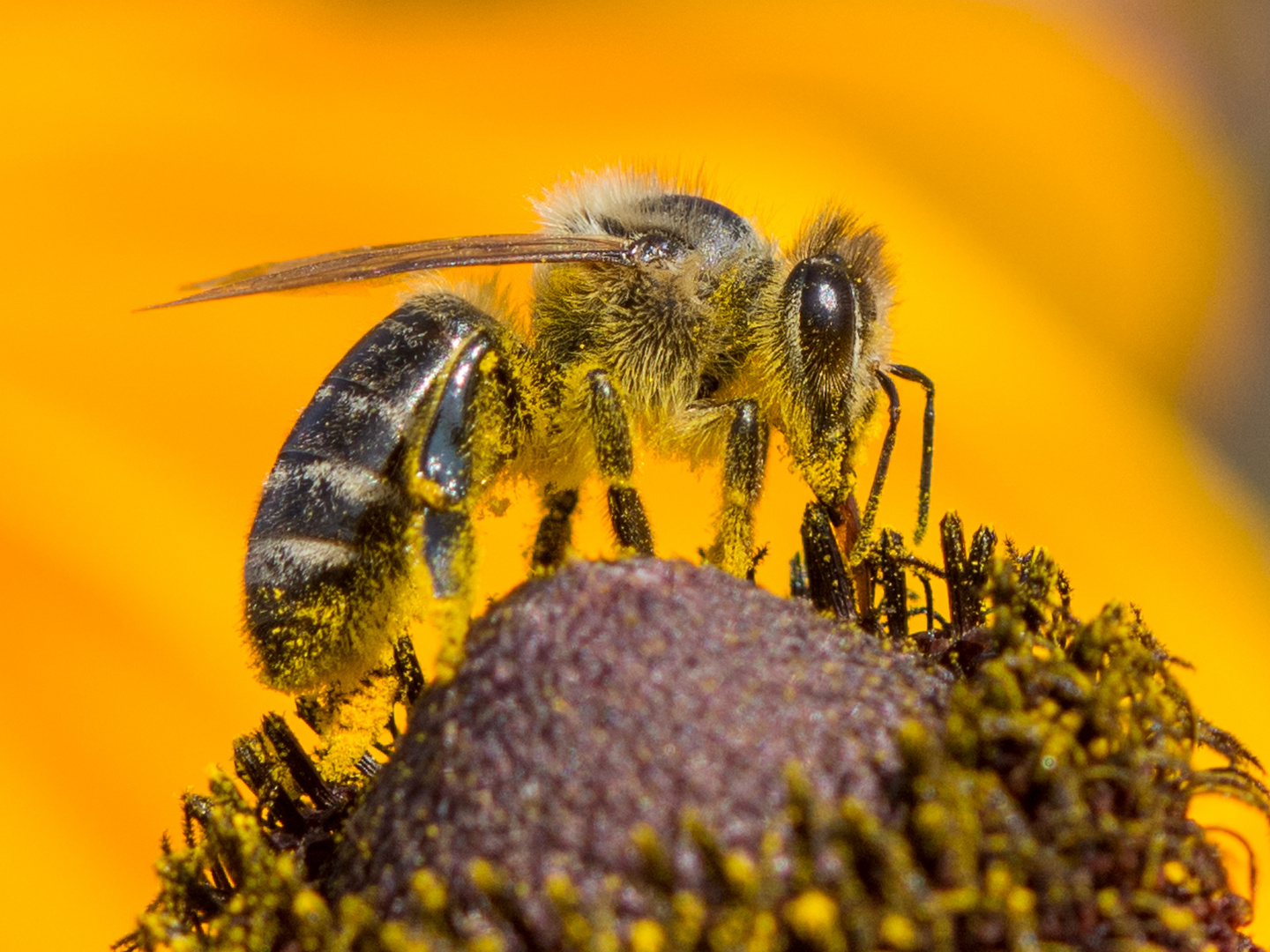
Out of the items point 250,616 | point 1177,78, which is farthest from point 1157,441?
point 250,616

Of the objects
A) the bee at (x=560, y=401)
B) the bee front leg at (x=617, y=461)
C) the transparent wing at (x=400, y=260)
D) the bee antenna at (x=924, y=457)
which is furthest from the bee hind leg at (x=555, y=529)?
the bee antenna at (x=924, y=457)

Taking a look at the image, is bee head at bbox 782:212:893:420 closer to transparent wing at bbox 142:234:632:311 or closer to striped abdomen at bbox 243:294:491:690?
transparent wing at bbox 142:234:632:311

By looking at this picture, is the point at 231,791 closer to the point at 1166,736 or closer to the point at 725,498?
the point at 725,498

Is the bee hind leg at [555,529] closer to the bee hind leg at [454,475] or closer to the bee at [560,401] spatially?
the bee at [560,401]

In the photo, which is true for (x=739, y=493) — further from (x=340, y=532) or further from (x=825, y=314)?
(x=340, y=532)

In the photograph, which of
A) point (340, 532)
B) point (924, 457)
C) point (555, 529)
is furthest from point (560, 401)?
point (924, 457)
